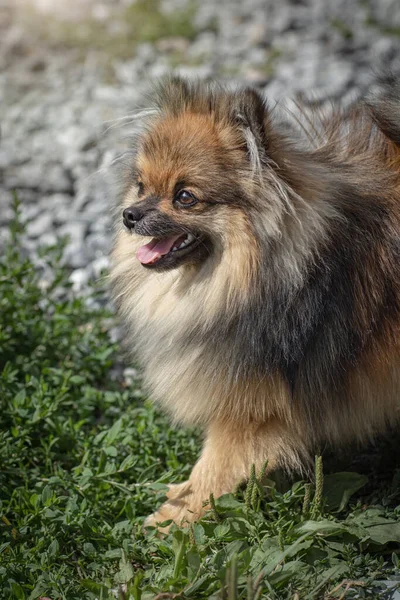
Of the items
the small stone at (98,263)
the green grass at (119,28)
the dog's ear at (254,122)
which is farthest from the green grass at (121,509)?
the green grass at (119,28)

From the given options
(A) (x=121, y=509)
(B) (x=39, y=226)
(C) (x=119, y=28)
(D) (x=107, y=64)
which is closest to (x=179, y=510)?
(A) (x=121, y=509)

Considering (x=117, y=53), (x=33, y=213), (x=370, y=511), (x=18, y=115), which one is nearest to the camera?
(x=370, y=511)

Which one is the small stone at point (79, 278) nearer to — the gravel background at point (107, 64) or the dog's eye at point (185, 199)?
the gravel background at point (107, 64)

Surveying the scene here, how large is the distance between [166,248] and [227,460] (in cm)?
85

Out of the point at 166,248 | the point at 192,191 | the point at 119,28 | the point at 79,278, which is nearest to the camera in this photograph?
the point at 192,191

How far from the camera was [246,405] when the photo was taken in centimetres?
275

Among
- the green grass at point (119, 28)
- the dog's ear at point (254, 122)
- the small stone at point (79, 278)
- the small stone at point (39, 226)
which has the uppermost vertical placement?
the green grass at point (119, 28)

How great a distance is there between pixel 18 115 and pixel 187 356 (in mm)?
4252

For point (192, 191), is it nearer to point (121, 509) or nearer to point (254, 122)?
point (254, 122)

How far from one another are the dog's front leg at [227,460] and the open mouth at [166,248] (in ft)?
2.22

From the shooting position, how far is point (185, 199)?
2781 millimetres

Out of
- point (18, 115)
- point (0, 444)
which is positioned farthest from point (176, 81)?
point (18, 115)

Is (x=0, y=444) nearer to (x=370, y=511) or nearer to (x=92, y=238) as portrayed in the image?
(x=370, y=511)

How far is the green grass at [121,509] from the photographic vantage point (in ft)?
7.82
